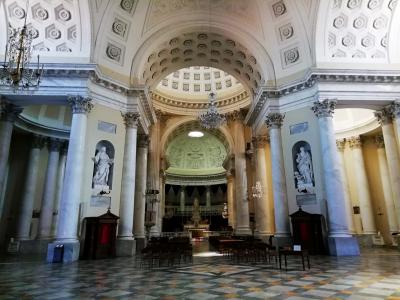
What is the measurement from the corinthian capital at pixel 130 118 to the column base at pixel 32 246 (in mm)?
9507

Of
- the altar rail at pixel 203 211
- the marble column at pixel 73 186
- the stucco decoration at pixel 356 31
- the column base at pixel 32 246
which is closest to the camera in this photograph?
the marble column at pixel 73 186

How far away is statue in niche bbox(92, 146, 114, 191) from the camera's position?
13.7 m

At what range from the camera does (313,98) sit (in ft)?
48.0

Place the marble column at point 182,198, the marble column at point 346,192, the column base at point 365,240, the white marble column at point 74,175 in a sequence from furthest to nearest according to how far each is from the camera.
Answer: the marble column at point 182,198
the marble column at point 346,192
the column base at point 365,240
the white marble column at point 74,175

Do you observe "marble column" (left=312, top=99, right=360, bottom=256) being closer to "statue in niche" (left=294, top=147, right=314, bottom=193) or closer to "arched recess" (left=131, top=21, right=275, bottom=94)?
"statue in niche" (left=294, top=147, right=314, bottom=193)

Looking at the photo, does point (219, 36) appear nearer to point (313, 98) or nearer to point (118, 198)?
point (313, 98)

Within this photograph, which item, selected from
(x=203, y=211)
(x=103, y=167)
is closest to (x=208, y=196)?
(x=203, y=211)

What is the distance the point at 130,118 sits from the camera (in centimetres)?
→ 1535

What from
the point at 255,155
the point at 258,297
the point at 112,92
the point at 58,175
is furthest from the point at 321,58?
the point at 58,175

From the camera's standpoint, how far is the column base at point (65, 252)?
1125 centimetres

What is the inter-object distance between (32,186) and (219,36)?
15.4m

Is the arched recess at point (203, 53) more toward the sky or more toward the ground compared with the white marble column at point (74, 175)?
more toward the sky

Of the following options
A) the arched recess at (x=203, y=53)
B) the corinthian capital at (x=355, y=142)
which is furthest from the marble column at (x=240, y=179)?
the corinthian capital at (x=355, y=142)

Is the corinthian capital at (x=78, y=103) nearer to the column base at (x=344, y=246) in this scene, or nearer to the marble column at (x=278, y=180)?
the marble column at (x=278, y=180)
